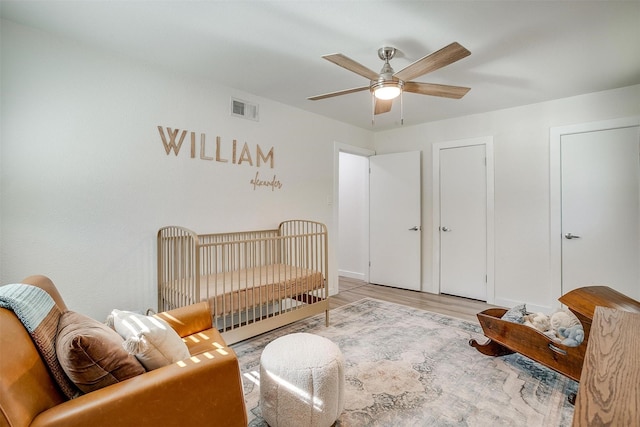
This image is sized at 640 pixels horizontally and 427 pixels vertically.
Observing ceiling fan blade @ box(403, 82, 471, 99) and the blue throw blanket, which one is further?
ceiling fan blade @ box(403, 82, 471, 99)

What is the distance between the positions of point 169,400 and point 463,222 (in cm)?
376

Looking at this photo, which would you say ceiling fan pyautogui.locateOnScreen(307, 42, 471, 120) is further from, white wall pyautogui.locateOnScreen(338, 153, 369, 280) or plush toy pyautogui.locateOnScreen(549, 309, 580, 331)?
white wall pyautogui.locateOnScreen(338, 153, 369, 280)

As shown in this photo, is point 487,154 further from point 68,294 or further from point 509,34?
point 68,294

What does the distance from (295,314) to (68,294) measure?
1689 mm

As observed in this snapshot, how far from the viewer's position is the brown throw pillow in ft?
3.21

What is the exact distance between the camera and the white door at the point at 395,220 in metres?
4.27

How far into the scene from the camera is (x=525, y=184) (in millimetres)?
3502

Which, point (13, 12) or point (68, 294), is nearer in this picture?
point (13, 12)

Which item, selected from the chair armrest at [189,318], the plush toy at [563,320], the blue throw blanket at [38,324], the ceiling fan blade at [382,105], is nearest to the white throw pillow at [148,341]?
the blue throw blanket at [38,324]

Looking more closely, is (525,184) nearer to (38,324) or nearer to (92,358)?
(92,358)

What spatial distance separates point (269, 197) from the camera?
3379mm

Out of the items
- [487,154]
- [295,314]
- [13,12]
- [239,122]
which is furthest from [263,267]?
[487,154]

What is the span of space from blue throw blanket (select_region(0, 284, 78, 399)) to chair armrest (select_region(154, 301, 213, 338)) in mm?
640

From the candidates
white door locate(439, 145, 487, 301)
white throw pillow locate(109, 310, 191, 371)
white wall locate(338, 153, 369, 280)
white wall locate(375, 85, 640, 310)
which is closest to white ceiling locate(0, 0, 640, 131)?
white wall locate(375, 85, 640, 310)
